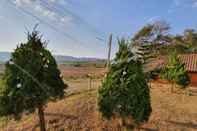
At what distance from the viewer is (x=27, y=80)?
28.5 feet

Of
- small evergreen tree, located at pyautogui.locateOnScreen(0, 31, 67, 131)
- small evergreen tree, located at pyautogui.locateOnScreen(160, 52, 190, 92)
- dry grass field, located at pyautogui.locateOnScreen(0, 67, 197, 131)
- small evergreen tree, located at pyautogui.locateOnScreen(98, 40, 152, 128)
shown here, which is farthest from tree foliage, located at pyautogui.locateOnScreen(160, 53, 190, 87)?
small evergreen tree, located at pyautogui.locateOnScreen(0, 31, 67, 131)

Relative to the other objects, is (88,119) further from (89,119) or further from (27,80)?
(27,80)

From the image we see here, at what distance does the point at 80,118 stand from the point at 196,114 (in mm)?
6075

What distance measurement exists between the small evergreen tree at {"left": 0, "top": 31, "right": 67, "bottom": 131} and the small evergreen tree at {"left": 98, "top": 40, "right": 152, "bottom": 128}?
2.05 meters

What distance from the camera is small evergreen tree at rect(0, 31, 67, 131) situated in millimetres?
8719

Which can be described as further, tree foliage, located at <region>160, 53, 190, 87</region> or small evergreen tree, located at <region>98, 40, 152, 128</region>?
tree foliage, located at <region>160, 53, 190, 87</region>

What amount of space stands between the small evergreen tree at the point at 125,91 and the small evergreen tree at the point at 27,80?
2055mm

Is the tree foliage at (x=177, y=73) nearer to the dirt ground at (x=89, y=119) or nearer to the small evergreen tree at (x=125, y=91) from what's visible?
the dirt ground at (x=89, y=119)

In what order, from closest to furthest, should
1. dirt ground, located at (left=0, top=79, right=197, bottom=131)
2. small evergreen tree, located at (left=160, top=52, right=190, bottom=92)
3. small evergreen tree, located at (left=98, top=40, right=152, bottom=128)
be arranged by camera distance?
small evergreen tree, located at (left=98, top=40, right=152, bottom=128) → dirt ground, located at (left=0, top=79, right=197, bottom=131) → small evergreen tree, located at (left=160, top=52, right=190, bottom=92)

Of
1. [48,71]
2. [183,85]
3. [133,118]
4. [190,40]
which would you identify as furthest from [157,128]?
[190,40]

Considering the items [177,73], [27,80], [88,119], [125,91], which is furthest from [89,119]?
[177,73]

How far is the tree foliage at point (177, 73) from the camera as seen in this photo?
1880 cm

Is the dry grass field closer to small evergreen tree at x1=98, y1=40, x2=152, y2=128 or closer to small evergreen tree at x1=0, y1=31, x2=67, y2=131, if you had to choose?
small evergreen tree at x1=98, y1=40, x2=152, y2=128

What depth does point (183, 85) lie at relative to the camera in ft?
62.5
